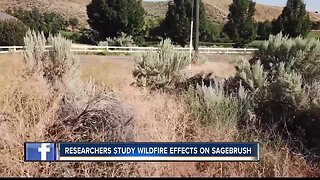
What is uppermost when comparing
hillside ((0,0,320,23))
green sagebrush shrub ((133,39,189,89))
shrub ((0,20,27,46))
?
hillside ((0,0,320,23))

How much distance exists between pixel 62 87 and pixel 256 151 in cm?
342

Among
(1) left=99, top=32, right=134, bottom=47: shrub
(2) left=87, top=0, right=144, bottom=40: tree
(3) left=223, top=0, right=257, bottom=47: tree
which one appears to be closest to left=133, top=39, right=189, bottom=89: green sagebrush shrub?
(1) left=99, top=32, right=134, bottom=47: shrub

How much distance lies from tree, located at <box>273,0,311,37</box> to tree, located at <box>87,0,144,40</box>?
48.8 feet

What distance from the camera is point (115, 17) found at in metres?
51.5

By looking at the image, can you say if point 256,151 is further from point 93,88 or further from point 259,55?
point 259,55

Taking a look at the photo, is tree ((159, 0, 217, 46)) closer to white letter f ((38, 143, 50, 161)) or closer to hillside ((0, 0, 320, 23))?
hillside ((0, 0, 320, 23))

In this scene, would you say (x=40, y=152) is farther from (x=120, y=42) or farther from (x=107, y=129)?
(x=120, y=42)

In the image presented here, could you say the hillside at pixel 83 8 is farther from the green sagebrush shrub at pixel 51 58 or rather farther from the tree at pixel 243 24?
the green sagebrush shrub at pixel 51 58

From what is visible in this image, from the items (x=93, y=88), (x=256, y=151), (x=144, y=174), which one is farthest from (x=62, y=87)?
(x=256, y=151)

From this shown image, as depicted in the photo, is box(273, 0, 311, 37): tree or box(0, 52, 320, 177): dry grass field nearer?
box(0, 52, 320, 177): dry grass field

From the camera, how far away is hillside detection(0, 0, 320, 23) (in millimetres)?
90312

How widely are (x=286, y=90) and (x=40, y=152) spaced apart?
3.95 metres

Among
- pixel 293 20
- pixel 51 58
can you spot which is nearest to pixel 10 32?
pixel 293 20

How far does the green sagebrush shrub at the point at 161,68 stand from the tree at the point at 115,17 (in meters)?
40.0
